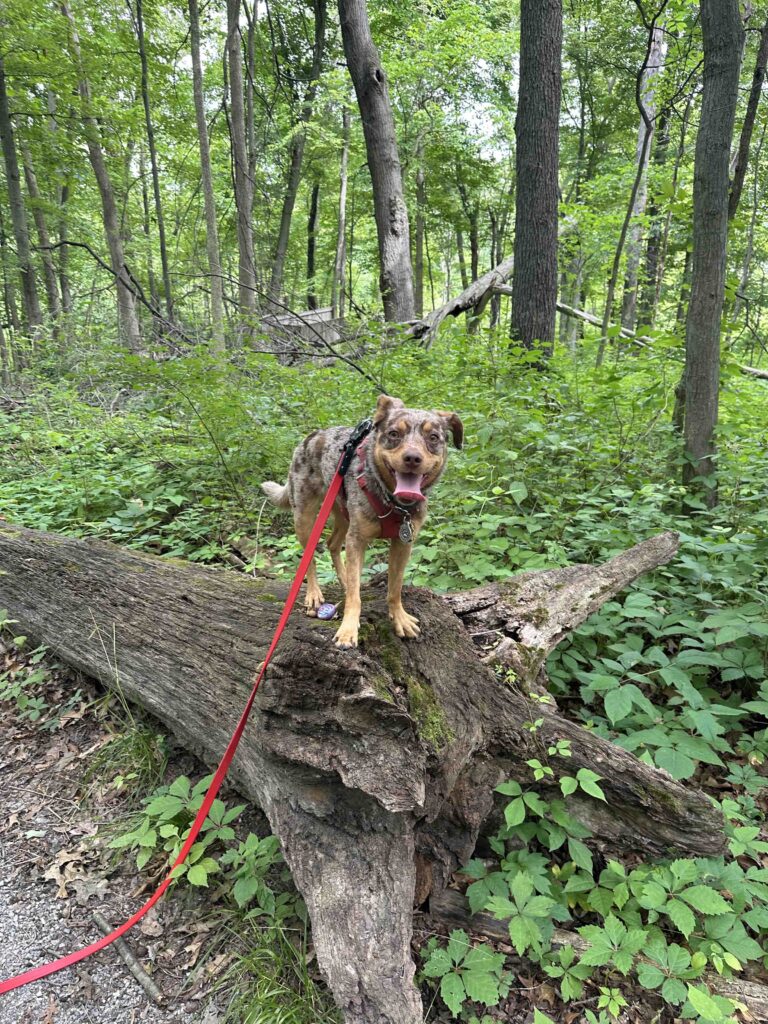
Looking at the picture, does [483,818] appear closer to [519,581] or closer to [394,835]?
[394,835]

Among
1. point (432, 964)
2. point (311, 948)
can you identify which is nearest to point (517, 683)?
point (432, 964)

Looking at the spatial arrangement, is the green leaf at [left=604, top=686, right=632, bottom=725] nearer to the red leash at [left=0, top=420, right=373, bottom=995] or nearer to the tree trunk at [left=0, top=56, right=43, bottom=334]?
the red leash at [left=0, top=420, right=373, bottom=995]

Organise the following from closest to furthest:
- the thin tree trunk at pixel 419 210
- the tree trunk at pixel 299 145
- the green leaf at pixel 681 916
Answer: the green leaf at pixel 681 916 < the tree trunk at pixel 299 145 < the thin tree trunk at pixel 419 210

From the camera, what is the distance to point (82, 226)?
1862cm

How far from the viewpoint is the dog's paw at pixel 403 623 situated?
2.69 m

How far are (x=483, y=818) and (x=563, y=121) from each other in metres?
30.9

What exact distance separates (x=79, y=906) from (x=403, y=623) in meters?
2.26

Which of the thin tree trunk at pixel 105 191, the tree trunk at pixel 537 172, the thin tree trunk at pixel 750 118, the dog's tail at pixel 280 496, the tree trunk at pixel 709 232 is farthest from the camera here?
the thin tree trunk at pixel 105 191

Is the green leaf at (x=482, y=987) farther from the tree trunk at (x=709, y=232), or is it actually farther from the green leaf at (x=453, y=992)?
the tree trunk at (x=709, y=232)

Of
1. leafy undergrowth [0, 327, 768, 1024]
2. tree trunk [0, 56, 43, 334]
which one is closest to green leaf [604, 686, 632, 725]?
leafy undergrowth [0, 327, 768, 1024]

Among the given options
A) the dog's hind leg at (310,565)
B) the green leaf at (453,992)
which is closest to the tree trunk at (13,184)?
the dog's hind leg at (310,565)

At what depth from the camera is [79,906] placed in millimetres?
2820

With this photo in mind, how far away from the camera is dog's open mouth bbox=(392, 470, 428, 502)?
2262 mm

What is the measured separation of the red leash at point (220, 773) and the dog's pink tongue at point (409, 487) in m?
0.36
